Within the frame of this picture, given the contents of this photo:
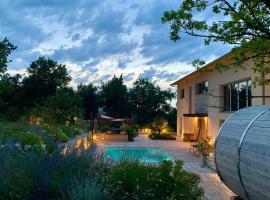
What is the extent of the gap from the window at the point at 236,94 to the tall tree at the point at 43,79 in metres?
27.6

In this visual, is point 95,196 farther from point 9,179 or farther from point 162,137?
point 162,137

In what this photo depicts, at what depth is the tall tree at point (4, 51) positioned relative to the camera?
Result: 17798mm

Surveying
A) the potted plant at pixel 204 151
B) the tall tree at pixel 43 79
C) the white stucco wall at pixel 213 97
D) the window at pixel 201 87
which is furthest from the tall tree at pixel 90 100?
the potted plant at pixel 204 151

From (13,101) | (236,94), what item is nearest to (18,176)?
(236,94)

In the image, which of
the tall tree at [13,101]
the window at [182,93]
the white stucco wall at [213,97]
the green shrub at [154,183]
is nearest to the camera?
the green shrub at [154,183]

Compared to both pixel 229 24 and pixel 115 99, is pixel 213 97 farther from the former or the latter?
pixel 115 99

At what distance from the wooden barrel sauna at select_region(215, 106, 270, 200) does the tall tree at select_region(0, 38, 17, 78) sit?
13993 mm

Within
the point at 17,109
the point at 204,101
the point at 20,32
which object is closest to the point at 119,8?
the point at 20,32

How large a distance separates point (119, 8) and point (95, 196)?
10.3m

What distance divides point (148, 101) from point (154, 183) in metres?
44.7

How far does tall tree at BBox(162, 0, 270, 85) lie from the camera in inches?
284

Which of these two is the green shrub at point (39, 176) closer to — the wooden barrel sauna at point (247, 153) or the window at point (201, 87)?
the wooden barrel sauna at point (247, 153)

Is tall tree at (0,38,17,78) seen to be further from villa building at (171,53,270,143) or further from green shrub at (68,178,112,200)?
green shrub at (68,178,112,200)

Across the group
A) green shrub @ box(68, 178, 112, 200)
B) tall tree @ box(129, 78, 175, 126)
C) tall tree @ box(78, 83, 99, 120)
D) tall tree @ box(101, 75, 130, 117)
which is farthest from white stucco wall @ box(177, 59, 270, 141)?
tall tree @ box(78, 83, 99, 120)
